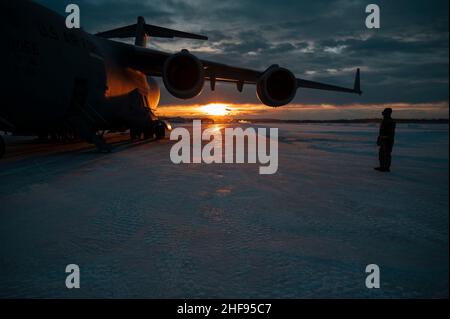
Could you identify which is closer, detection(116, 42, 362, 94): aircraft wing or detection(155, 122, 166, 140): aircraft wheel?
detection(116, 42, 362, 94): aircraft wing

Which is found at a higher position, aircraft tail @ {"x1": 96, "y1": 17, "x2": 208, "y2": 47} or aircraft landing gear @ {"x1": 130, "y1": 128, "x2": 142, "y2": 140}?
aircraft tail @ {"x1": 96, "y1": 17, "x2": 208, "y2": 47}

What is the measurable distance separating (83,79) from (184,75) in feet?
9.86

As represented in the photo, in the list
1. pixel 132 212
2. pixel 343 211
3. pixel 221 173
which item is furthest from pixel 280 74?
pixel 132 212

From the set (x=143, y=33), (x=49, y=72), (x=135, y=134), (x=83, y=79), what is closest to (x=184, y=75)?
(x=83, y=79)

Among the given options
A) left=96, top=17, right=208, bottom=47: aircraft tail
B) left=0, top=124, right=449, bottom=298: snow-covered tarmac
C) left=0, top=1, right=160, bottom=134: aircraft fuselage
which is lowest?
left=0, top=124, right=449, bottom=298: snow-covered tarmac

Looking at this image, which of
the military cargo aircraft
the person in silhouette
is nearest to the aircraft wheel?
the military cargo aircraft

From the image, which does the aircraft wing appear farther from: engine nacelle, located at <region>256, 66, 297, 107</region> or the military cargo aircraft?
engine nacelle, located at <region>256, 66, 297, 107</region>

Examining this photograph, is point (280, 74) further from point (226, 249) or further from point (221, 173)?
point (226, 249)

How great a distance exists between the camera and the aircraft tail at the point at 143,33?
1532 centimetres

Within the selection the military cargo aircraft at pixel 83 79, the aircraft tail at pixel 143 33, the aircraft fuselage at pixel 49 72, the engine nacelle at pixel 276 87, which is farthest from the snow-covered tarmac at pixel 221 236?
the aircraft tail at pixel 143 33

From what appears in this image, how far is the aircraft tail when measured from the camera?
50.3 feet

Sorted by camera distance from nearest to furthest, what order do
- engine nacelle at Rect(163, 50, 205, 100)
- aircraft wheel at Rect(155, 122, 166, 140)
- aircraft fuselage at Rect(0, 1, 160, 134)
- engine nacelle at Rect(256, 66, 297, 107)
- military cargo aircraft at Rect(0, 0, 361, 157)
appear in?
1. aircraft fuselage at Rect(0, 1, 160, 134)
2. military cargo aircraft at Rect(0, 0, 361, 157)
3. engine nacelle at Rect(163, 50, 205, 100)
4. engine nacelle at Rect(256, 66, 297, 107)
5. aircraft wheel at Rect(155, 122, 166, 140)

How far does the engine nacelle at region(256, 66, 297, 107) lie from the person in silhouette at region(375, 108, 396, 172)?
3.85m

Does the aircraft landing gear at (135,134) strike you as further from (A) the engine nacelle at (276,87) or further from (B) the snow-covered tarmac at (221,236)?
(B) the snow-covered tarmac at (221,236)
